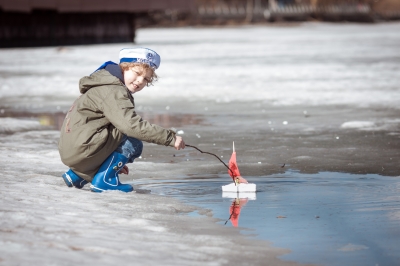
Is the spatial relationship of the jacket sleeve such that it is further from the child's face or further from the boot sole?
the boot sole

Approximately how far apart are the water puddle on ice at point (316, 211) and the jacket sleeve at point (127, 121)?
534 millimetres

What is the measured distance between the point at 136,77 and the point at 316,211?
55.1 inches

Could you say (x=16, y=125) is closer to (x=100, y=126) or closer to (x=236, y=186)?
(x=100, y=126)

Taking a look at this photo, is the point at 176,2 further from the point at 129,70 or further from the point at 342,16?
the point at 342,16

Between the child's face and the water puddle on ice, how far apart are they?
809 mm

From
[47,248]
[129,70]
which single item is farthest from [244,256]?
[129,70]

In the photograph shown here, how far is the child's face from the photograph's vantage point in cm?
507

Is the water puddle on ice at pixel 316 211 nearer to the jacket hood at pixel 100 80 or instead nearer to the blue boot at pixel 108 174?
the blue boot at pixel 108 174

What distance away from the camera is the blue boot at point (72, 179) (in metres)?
5.29

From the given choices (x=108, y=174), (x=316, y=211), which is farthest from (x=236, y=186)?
Answer: (x=108, y=174)

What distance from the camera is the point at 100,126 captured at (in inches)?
199

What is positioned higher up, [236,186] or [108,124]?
[108,124]

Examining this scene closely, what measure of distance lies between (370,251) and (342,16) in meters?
75.5

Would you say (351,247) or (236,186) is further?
(236,186)
